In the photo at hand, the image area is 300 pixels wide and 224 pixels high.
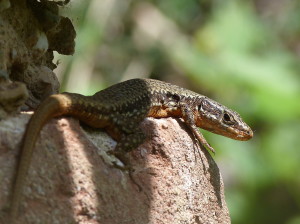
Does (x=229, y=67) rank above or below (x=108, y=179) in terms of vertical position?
below

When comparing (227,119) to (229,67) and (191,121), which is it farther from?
(229,67)

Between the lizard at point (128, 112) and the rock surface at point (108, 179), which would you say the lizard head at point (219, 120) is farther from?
the rock surface at point (108, 179)

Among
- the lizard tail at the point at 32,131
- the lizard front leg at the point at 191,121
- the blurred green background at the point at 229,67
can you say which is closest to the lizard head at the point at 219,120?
the lizard front leg at the point at 191,121

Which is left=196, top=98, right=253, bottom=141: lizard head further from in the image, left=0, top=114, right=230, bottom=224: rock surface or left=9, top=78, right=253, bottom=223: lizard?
left=0, top=114, right=230, bottom=224: rock surface

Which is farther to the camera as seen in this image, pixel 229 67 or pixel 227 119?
pixel 229 67

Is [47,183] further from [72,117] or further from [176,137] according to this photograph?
[176,137]

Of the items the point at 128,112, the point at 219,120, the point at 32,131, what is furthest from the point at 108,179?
the point at 219,120

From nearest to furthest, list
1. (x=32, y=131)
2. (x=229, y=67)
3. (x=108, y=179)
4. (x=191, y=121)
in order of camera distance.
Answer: (x=32, y=131) → (x=108, y=179) → (x=191, y=121) → (x=229, y=67)

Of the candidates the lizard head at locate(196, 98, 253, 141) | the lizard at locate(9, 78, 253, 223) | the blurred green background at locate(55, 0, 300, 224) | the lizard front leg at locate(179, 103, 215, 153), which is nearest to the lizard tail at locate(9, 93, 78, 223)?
the lizard at locate(9, 78, 253, 223)

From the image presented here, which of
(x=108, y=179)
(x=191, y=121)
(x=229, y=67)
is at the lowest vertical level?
(x=229, y=67)
